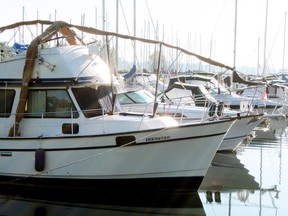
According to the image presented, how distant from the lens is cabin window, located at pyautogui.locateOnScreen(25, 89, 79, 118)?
1165 centimetres

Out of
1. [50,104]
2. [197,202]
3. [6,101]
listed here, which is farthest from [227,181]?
[6,101]

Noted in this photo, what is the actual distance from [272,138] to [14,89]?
13.5 meters

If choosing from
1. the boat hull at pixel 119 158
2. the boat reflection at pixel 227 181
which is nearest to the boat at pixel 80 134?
the boat hull at pixel 119 158

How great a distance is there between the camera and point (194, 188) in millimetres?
11391

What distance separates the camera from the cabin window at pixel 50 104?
1165 centimetres

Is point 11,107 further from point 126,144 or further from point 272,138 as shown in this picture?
point 272,138

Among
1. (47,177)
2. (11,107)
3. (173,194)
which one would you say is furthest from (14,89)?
(173,194)

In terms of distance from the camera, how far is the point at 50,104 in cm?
1177

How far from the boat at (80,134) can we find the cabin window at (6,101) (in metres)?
0.03

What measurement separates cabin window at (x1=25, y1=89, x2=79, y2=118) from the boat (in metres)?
0.02

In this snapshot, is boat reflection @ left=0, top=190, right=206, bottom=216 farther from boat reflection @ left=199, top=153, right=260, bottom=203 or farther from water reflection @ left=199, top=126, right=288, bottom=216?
boat reflection @ left=199, top=153, right=260, bottom=203

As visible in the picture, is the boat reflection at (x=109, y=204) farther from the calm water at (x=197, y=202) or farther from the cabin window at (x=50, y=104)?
the cabin window at (x=50, y=104)

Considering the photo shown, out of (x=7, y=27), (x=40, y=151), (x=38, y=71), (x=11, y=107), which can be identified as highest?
(x=7, y=27)

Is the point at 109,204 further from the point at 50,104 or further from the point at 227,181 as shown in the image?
the point at 227,181
